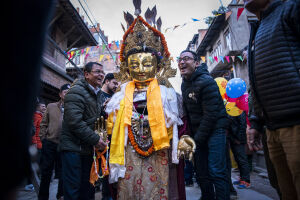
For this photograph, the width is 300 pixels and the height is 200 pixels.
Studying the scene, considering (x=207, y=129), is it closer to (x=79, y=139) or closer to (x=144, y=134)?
(x=144, y=134)

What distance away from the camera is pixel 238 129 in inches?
164

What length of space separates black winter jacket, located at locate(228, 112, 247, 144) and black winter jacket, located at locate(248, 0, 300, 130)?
2.59 m

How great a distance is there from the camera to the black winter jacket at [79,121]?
2387 millimetres

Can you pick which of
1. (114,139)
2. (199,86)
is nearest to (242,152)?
(199,86)

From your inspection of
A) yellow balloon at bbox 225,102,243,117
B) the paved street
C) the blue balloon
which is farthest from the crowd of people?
yellow balloon at bbox 225,102,243,117

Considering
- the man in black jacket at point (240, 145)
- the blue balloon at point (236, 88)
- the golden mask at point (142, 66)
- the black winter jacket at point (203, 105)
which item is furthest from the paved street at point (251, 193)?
the golden mask at point (142, 66)

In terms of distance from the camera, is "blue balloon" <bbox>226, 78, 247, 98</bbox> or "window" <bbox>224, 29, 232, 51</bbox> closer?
"blue balloon" <bbox>226, 78, 247, 98</bbox>

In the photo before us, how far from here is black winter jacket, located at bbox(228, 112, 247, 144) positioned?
4.07m

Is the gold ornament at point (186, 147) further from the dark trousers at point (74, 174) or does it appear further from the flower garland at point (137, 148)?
the dark trousers at point (74, 174)

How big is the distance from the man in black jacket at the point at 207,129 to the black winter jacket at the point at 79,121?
1262mm

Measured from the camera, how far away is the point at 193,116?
2.67m

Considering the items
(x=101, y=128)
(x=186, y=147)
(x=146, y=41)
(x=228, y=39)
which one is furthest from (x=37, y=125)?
(x=228, y=39)

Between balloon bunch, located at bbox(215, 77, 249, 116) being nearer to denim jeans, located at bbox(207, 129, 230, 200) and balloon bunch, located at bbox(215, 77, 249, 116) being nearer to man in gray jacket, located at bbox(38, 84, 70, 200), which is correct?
denim jeans, located at bbox(207, 129, 230, 200)

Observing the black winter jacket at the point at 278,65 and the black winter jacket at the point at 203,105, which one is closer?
the black winter jacket at the point at 278,65
